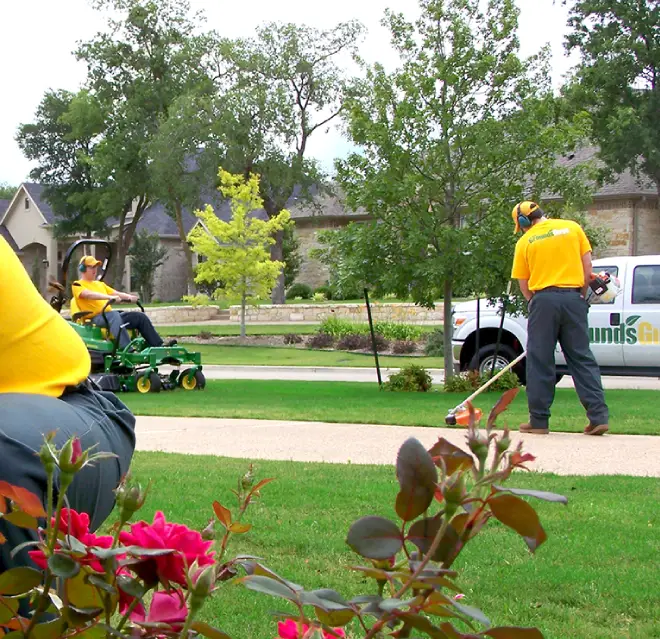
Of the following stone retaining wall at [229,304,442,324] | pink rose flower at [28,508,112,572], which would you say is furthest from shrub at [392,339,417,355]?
pink rose flower at [28,508,112,572]

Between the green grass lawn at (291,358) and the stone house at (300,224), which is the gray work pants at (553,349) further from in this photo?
the stone house at (300,224)

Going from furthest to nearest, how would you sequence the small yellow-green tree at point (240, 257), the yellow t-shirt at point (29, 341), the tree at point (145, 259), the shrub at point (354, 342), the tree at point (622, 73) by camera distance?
the tree at point (145, 259), the tree at point (622, 73), the small yellow-green tree at point (240, 257), the shrub at point (354, 342), the yellow t-shirt at point (29, 341)

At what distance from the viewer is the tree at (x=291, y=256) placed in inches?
2090

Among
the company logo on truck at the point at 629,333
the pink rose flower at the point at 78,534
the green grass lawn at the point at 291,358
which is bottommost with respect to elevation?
the green grass lawn at the point at 291,358

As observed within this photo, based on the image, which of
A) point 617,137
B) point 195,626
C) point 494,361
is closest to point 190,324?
point 617,137

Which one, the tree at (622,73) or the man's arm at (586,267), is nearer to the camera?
the man's arm at (586,267)

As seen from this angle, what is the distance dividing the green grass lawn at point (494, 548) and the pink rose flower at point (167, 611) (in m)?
2.02

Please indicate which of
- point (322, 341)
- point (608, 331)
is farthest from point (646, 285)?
point (322, 341)

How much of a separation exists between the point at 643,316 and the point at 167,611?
1385 centimetres

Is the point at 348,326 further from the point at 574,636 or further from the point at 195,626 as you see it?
A: the point at 195,626

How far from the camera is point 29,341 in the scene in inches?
89.6

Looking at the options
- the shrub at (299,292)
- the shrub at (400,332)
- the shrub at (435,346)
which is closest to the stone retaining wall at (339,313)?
Answer: the shrub at (400,332)

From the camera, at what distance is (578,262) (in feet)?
30.1

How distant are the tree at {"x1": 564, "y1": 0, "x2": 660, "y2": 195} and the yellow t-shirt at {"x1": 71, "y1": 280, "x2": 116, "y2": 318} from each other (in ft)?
92.6
